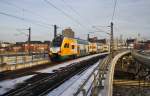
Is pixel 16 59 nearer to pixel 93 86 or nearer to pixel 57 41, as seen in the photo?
pixel 57 41

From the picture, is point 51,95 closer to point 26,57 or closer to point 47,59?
point 26,57

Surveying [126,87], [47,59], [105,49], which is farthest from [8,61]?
[105,49]

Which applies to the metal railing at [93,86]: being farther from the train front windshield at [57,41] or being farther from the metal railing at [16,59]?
the train front windshield at [57,41]

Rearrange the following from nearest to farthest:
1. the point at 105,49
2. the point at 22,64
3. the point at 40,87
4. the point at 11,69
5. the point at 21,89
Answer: the point at 21,89
the point at 40,87
the point at 11,69
the point at 22,64
the point at 105,49

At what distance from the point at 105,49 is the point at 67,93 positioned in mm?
89905

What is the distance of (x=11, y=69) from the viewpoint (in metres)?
27.1

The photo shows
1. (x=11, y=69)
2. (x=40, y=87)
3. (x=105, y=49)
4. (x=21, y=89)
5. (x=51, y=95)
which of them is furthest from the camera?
(x=105, y=49)

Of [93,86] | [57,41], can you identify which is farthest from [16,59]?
[93,86]

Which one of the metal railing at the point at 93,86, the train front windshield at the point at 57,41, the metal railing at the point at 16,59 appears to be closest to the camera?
the metal railing at the point at 93,86

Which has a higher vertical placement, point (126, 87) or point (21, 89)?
point (21, 89)

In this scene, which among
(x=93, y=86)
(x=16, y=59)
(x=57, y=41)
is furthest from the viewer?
(x=57, y=41)

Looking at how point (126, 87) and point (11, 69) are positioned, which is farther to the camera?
point (126, 87)

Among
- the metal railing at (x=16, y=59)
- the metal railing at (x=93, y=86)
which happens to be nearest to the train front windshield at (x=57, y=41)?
the metal railing at (x=16, y=59)

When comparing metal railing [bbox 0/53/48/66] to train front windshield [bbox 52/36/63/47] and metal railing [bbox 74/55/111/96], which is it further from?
metal railing [bbox 74/55/111/96]
